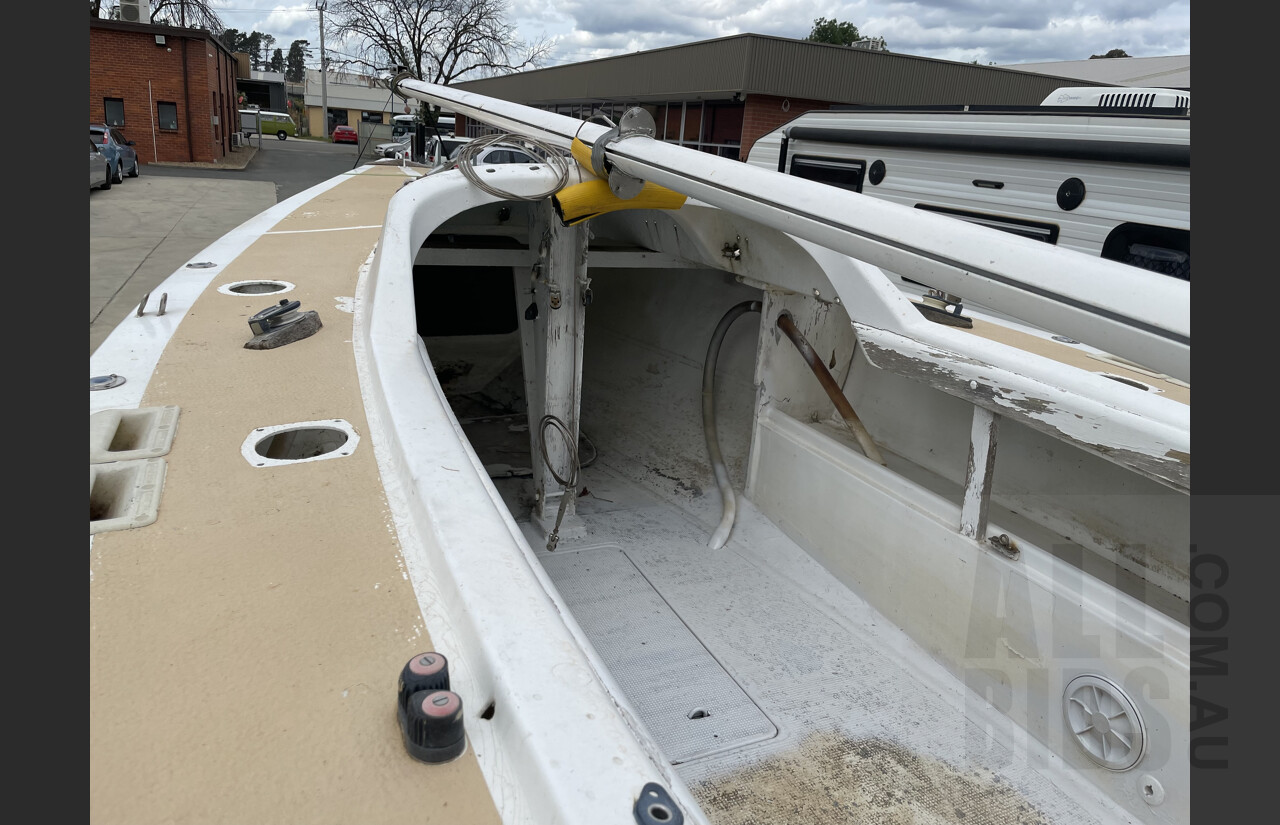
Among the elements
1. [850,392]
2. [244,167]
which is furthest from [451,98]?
[244,167]

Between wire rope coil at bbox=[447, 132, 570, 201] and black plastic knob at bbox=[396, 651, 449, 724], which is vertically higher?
wire rope coil at bbox=[447, 132, 570, 201]

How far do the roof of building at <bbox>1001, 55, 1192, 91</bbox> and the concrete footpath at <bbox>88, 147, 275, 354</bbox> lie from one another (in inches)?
391

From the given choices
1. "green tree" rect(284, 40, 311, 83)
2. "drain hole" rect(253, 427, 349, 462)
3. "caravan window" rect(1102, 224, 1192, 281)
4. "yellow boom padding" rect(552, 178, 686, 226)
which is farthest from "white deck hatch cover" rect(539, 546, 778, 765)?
"green tree" rect(284, 40, 311, 83)

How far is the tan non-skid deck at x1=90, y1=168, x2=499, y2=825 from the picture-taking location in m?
0.88

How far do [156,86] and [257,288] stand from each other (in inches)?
819

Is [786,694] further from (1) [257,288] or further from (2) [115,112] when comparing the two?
(2) [115,112]

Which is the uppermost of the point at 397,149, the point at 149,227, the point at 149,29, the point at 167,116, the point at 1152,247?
the point at 149,29

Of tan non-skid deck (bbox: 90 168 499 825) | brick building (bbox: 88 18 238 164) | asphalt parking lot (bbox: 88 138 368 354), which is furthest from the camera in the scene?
brick building (bbox: 88 18 238 164)

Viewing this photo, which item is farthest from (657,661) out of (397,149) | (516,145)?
(397,149)

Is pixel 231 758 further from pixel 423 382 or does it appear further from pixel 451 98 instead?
pixel 451 98

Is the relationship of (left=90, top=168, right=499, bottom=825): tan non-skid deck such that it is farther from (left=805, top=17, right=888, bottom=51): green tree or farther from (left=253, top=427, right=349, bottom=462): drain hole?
(left=805, top=17, right=888, bottom=51): green tree

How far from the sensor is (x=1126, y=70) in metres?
11.8

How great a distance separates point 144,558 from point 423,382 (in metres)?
0.80

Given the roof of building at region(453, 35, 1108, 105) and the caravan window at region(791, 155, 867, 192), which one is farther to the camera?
the roof of building at region(453, 35, 1108, 105)
